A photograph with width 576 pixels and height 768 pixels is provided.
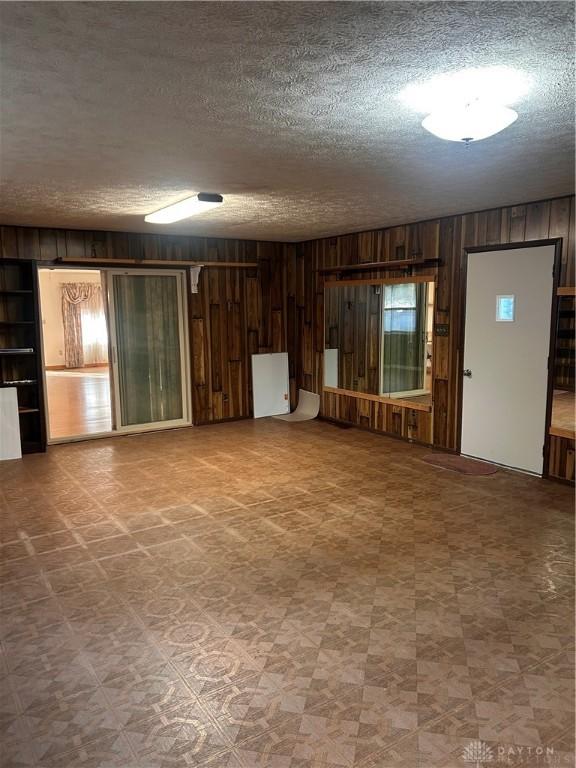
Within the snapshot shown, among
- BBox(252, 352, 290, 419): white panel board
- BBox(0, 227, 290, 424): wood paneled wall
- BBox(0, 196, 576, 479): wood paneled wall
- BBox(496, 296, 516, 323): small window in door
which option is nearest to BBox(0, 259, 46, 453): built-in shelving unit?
BBox(0, 196, 576, 479): wood paneled wall

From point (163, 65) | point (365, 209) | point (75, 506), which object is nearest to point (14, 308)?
point (75, 506)

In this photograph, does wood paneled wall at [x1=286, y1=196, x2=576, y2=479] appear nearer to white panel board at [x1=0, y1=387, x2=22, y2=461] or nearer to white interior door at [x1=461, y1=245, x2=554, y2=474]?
white interior door at [x1=461, y1=245, x2=554, y2=474]

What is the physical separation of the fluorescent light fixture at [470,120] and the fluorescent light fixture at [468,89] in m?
0.03

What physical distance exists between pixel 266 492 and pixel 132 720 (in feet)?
8.46

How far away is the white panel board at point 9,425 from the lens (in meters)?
5.62

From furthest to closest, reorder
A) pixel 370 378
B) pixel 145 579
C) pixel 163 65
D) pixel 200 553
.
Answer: pixel 370 378 < pixel 200 553 < pixel 145 579 < pixel 163 65

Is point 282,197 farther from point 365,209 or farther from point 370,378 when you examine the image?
point 370,378

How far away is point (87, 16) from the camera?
164 centimetres

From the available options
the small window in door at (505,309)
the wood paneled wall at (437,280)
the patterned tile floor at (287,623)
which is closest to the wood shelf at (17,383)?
the patterned tile floor at (287,623)

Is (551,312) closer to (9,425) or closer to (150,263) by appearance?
(150,263)

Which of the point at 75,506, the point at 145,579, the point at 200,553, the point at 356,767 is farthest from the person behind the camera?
the point at 75,506

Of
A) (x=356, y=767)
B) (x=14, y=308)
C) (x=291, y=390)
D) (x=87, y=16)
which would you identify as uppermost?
(x=87, y=16)
